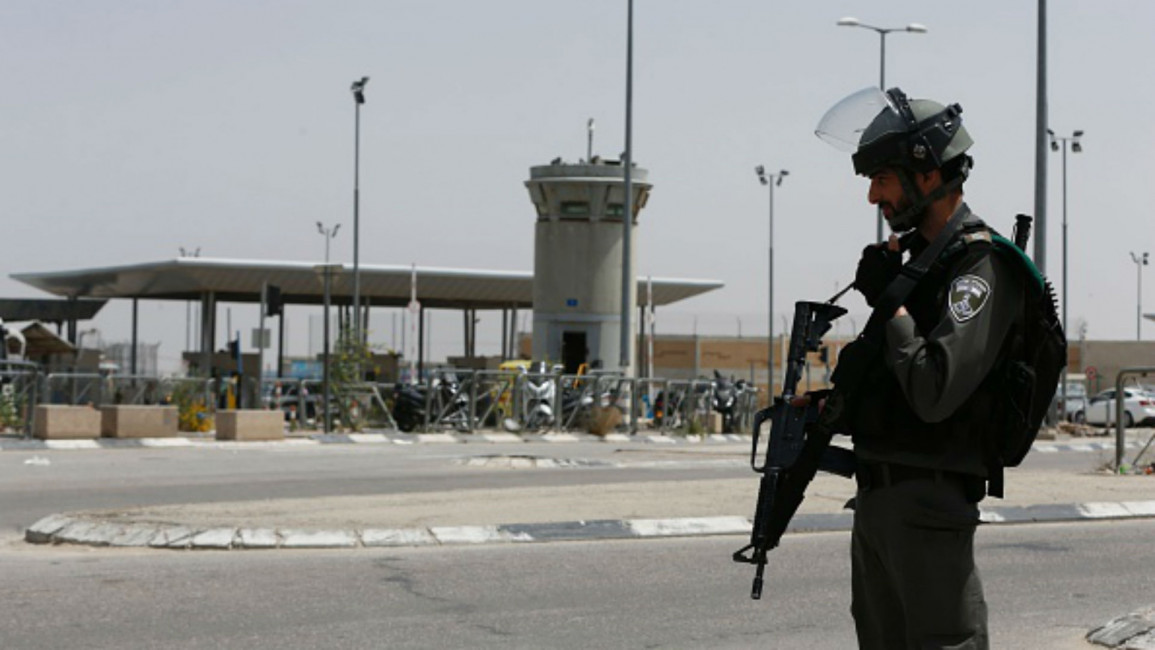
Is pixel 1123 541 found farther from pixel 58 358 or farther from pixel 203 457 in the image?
pixel 58 358

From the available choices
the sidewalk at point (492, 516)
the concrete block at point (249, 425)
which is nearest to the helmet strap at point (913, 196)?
the sidewalk at point (492, 516)

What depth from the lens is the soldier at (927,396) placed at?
407 cm

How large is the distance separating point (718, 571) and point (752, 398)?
2834 centimetres

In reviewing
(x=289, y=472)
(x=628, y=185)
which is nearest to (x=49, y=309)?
(x=628, y=185)

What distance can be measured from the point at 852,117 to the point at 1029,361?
2.72ft

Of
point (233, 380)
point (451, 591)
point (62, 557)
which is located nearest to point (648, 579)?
point (451, 591)

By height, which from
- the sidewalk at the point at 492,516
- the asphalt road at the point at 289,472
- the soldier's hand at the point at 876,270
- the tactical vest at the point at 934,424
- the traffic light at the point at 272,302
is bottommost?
the asphalt road at the point at 289,472

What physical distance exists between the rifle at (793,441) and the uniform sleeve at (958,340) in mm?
232

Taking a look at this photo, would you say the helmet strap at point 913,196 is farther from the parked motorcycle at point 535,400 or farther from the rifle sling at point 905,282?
the parked motorcycle at point 535,400

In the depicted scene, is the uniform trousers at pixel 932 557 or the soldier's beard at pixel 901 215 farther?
the soldier's beard at pixel 901 215

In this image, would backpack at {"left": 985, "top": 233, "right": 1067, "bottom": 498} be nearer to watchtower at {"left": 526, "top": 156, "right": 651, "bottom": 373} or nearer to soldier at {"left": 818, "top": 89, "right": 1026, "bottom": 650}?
soldier at {"left": 818, "top": 89, "right": 1026, "bottom": 650}

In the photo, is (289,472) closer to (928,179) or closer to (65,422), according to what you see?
(65,422)

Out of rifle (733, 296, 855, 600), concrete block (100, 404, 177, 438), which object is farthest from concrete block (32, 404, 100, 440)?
rifle (733, 296, 855, 600)

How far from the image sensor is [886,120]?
4410mm
